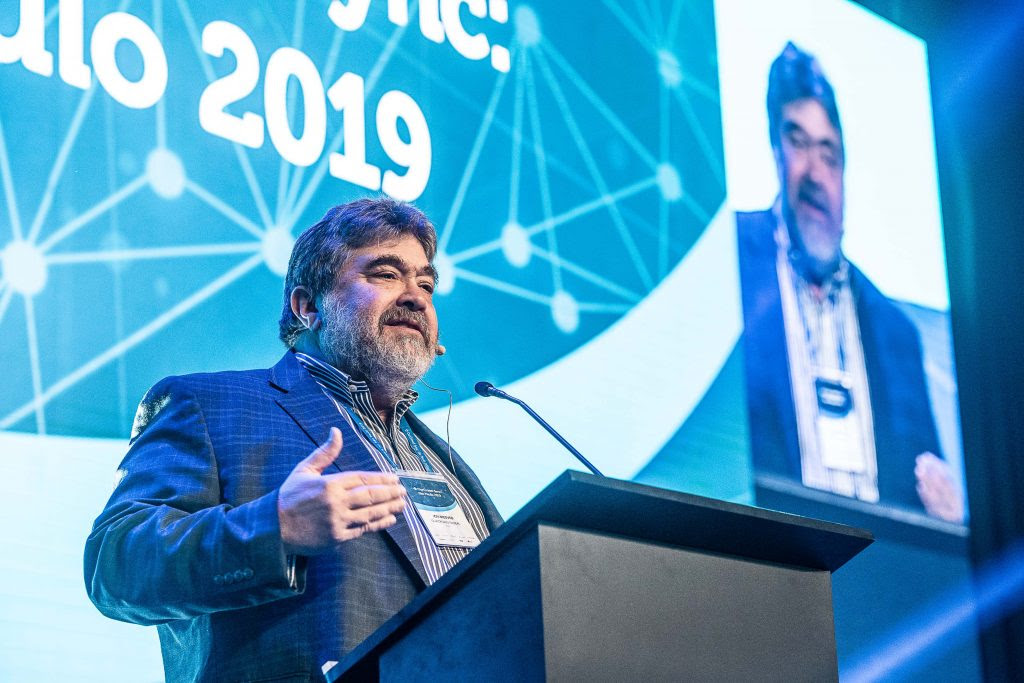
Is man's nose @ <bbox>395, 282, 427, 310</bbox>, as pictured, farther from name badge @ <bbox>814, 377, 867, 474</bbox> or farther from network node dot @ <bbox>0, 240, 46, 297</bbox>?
name badge @ <bbox>814, 377, 867, 474</bbox>

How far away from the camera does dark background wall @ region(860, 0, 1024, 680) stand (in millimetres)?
4641

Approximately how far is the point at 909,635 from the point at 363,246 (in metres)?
2.59

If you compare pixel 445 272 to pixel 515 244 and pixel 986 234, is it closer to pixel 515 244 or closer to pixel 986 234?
pixel 515 244

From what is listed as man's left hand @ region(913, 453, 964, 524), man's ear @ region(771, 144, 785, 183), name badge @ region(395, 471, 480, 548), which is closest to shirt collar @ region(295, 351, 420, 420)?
name badge @ region(395, 471, 480, 548)

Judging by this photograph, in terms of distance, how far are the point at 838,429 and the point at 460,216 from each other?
1532mm

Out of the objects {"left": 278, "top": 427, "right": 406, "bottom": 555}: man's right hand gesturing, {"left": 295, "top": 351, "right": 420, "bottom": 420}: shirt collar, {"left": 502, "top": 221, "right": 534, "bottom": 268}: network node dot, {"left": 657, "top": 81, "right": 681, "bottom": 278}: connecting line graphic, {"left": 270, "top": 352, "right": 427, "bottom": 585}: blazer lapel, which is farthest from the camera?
{"left": 657, "top": 81, "right": 681, "bottom": 278}: connecting line graphic

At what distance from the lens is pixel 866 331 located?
13.5 feet

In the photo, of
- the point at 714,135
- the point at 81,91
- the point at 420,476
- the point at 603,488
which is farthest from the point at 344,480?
the point at 714,135

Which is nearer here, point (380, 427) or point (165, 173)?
point (380, 427)

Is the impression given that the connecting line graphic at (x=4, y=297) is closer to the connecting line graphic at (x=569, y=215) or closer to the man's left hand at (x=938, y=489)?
the connecting line graphic at (x=569, y=215)

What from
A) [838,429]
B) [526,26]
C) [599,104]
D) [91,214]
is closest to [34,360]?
[91,214]

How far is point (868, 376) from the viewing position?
159 inches

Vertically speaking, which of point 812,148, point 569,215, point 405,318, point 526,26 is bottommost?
point 405,318

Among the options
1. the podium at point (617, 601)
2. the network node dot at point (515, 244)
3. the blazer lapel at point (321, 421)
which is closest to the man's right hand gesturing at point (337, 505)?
the podium at point (617, 601)
